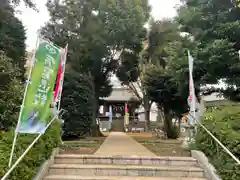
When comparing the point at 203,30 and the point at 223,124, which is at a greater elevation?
the point at 203,30

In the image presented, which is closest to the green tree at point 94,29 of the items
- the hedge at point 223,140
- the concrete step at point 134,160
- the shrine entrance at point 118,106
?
the concrete step at point 134,160

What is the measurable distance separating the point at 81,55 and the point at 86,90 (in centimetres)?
300

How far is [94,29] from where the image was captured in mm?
12477

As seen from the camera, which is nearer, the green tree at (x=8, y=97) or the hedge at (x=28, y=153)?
the hedge at (x=28, y=153)

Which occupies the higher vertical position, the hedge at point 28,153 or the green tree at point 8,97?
the green tree at point 8,97

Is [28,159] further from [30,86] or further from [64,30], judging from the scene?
[64,30]

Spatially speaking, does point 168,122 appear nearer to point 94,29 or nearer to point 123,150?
point 94,29

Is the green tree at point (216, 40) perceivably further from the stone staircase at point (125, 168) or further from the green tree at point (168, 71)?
the stone staircase at point (125, 168)

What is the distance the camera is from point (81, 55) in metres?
13.0

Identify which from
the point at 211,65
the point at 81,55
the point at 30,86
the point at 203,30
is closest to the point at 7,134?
the point at 30,86

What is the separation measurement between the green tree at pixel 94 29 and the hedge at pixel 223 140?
738 centimetres

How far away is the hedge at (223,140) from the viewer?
407cm

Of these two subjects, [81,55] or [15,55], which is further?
[81,55]

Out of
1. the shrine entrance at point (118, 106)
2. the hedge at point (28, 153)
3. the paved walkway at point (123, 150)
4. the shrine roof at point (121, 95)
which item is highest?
the shrine roof at point (121, 95)
